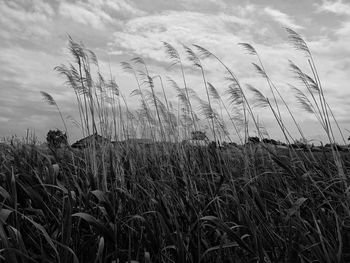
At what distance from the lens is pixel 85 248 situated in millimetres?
2654

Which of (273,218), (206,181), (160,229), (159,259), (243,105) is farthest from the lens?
(243,105)

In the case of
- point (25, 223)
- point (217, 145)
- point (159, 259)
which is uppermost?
point (217, 145)

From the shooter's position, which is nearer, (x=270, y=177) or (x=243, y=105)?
(x=270, y=177)

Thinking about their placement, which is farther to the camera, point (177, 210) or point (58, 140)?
point (58, 140)

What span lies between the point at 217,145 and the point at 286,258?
2.39 meters

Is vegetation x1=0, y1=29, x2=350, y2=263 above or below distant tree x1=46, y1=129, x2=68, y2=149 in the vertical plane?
below

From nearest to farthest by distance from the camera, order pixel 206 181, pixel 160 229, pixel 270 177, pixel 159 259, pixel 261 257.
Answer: pixel 261 257, pixel 159 259, pixel 160 229, pixel 206 181, pixel 270 177

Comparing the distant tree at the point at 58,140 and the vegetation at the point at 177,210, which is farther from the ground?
the distant tree at the point at 58,140

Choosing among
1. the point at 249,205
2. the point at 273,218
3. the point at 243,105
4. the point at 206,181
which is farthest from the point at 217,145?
the point at 249,205

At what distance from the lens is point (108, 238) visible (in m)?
2.64

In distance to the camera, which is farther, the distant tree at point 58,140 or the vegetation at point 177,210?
the distant tree at point 58,140

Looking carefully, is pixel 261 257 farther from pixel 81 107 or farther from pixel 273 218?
pixel 81 107

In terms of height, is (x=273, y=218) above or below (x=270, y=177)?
below

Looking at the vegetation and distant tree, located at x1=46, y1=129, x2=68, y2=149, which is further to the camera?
distant tree, located at x1=46, y1=129, x2=68, y2=149
